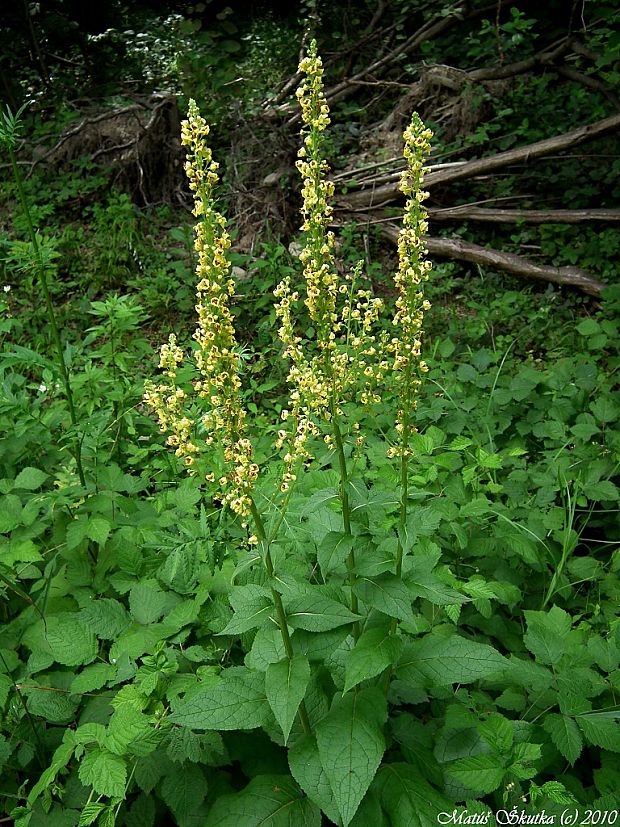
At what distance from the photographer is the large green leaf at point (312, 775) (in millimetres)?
1995

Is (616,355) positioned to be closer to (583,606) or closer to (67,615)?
(583,606)

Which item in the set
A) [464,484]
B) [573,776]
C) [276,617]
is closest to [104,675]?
[276,617]

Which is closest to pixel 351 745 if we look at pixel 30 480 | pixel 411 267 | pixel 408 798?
pixel 408 798

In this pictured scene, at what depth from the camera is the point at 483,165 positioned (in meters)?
7.29

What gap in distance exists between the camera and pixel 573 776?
93.6 inches

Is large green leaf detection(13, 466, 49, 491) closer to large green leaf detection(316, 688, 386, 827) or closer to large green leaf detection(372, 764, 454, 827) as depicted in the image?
large green leaf detection(316, 688, 386, 827)

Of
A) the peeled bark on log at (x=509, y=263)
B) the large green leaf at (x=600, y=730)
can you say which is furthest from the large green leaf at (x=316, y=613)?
the peeled bark on log at (x=509, y=263)

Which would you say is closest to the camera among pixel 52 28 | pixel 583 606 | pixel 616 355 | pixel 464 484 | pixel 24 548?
pixel 24 548

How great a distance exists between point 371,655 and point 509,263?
5541 mm

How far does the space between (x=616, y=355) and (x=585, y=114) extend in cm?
378

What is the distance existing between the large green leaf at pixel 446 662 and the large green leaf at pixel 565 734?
32 centimetres

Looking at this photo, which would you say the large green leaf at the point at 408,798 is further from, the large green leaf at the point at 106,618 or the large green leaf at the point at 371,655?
the large green leaf at the point at 106,618

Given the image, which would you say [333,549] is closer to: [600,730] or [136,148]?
[600,730]

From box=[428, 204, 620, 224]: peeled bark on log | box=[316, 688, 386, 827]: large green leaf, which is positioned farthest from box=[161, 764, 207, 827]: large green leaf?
box=[428, 204, 620, 224]: peeled bark on log
